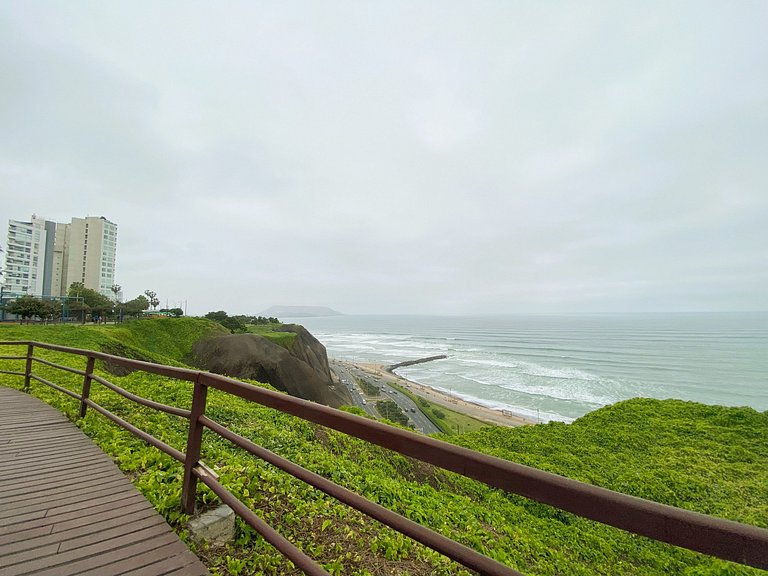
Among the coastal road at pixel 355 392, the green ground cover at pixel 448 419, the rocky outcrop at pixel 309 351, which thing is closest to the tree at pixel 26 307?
the rocky outcrop at pixel 309 351

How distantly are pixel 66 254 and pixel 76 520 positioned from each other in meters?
94.0

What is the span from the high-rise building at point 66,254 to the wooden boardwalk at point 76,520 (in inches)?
3377

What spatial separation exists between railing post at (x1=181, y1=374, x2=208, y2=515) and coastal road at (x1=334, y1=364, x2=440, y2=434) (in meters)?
26.6

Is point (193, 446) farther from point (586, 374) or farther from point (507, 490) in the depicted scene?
point (586, 374)

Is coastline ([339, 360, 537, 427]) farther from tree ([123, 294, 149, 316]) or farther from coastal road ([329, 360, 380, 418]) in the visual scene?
tree ([123, 294, 149, 316])

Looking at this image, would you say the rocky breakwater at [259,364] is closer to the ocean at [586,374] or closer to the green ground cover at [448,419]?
the green ground cover at [448,419]

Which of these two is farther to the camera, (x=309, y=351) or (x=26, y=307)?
(x=309, y=351)

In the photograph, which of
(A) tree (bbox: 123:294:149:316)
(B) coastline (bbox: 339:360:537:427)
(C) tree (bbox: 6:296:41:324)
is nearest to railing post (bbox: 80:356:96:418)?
(B) coastline (bbox: 339:360:537:427)

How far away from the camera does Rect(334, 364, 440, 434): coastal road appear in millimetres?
29344

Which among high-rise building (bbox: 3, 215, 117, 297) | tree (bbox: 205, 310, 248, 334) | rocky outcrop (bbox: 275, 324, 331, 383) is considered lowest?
rocky outcrop (bbox: 275, 324, 331, 383)

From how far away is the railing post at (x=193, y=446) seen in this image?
2.45 meters

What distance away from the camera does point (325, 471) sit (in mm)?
4590

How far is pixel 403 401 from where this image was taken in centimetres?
3681

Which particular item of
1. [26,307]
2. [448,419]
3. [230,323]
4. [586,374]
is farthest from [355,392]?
[586,374]
